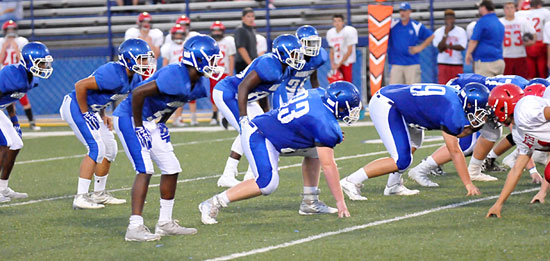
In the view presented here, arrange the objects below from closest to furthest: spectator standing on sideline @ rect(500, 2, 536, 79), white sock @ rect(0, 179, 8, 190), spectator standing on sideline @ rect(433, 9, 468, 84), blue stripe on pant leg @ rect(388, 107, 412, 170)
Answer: blue stripe on pant leg @ rect(388, 107, 412, 170), white sock @ rect(0, 179, 8, 190), spectator standing on sideline @ rect(500, 2, 536, 79), spectator standing on sideline @ rect(433, 9, 468, 84)

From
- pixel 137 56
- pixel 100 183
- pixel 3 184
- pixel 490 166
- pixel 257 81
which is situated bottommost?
pixel 490 166

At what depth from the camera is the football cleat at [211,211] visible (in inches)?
252

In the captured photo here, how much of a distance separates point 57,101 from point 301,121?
42.1 ft

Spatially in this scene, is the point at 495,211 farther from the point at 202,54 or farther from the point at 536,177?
the point at 202,54

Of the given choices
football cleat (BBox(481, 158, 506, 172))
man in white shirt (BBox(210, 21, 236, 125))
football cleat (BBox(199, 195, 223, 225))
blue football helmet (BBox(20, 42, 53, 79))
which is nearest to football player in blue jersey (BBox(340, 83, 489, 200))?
football cleat (BBox(199, 195, 223, 225))

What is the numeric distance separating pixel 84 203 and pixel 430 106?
304 cm

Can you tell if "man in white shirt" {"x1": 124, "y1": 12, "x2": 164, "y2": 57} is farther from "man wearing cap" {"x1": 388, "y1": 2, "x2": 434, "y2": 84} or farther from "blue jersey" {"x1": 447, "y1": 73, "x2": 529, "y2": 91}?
"blue jersey" {"x1": 447, "y1": 73, "x2": 529, "y2": 91}

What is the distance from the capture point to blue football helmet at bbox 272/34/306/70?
287 inches

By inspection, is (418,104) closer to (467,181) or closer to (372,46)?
(467,181)

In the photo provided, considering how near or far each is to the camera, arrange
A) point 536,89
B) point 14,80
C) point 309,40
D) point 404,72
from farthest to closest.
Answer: point 404,72 → point 309,40 → point 14,80 → point 536,89

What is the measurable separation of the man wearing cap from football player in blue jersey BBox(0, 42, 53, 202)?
7739mm

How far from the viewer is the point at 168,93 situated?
19.5 ft

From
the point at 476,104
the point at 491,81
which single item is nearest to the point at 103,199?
the point at 476,104

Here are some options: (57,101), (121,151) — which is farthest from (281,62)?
(57,101)
